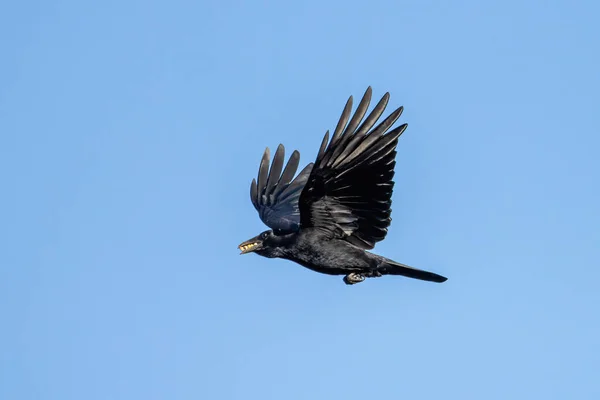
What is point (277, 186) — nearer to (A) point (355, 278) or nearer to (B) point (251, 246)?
(B) point (251, 246)

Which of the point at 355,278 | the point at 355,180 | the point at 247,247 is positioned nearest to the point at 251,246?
the point at 247,247

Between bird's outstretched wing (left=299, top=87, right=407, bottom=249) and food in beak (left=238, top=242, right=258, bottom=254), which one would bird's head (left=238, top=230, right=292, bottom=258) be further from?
bird's outstretched wing (left=299, top=87, right=407, bottom=249)

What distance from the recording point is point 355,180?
19.9 m

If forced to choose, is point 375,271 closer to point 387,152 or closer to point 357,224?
point 357,224

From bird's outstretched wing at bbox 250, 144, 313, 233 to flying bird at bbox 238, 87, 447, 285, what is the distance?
109cm

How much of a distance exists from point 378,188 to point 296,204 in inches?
142

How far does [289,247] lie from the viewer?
20953 mm

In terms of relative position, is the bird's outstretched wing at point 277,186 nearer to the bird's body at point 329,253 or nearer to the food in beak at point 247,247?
the food in beak at point 247,247

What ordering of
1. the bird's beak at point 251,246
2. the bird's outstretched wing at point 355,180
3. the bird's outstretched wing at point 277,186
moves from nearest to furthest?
1. the bird's outstretched wing at point 355,180
2. the bird's beak at point 251,246
3. the bird's outstretched wing at point 277,186

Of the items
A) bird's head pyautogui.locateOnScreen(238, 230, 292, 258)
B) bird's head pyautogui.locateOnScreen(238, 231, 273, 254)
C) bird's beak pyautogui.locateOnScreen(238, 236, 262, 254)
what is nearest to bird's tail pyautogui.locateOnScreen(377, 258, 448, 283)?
bird's head pyautogui.locateOnScreen(238, 230, 292, 258)

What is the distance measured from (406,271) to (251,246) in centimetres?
267

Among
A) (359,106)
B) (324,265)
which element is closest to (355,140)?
(359,106)

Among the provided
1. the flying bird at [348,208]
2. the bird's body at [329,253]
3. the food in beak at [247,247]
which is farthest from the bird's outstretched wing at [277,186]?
the bird's body at [329,253]

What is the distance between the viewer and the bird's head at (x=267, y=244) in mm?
21109
